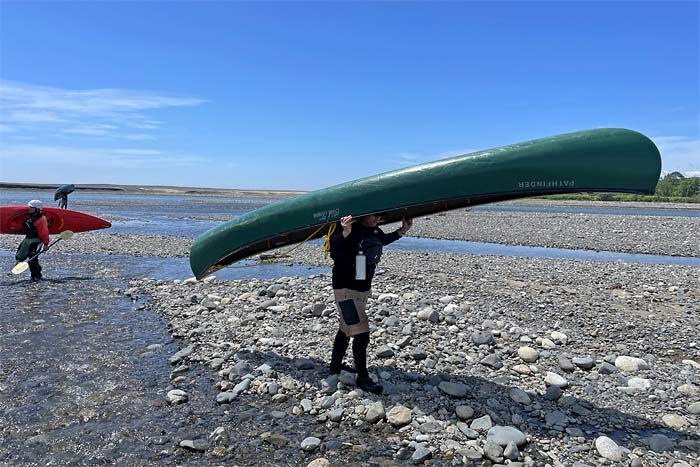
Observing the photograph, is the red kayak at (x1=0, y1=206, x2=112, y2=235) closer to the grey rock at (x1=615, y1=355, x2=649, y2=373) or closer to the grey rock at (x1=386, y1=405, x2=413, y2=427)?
the grey rock at (x1=386, y1=405, x2=413, y2=427)

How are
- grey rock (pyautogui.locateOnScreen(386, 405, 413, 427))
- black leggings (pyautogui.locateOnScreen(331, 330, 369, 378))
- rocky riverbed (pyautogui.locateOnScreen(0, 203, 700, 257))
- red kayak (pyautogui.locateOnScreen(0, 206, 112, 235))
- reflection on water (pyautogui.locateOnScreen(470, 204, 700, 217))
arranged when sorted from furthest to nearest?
reflection on water (pyautogui.locateOnScreen(470, 204, 700, 217)), rocky riverbed (pyautogui.locateOnScreen(0, 203, 700, 257)), red kayak (pyautogui.locateOnScreen(0, 206, 112, 235)), black leggings (pyautogui.locateOnScreen(331, 330, 369, 378)), grey rock (pyautogui.locateOnScreen(386, 405, 413, 427))

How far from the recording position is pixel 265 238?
281 inches

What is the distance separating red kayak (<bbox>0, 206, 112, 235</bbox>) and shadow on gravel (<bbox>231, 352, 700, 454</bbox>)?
14272 millimetres

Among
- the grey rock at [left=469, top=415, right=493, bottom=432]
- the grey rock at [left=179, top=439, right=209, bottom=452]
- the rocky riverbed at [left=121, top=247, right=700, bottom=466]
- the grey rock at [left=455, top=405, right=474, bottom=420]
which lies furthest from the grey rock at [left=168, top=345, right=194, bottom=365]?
the grey rock at [left=469, top=415, right=493, bottom=432]

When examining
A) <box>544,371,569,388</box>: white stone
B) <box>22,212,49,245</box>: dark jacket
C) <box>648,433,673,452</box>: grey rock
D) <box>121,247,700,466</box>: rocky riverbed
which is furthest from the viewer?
<box>22,212,49,245</box>: dark jacket

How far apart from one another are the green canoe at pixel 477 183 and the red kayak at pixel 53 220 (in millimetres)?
11958

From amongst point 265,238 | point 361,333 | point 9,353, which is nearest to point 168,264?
point 9,353

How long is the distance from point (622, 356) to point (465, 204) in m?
3.15

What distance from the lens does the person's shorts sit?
537cm

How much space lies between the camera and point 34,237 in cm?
1317

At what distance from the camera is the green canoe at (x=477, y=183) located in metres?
5.22

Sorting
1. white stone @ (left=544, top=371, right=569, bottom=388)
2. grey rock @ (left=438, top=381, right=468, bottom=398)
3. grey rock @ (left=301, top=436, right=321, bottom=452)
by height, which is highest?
white stone @ (left=544, top=371, right=569, bottom=388)

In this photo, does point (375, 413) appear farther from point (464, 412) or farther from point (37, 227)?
point (37, 227)

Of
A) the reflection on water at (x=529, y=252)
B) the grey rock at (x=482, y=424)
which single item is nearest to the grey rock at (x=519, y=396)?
the grey rock at (x=482, y=424)
